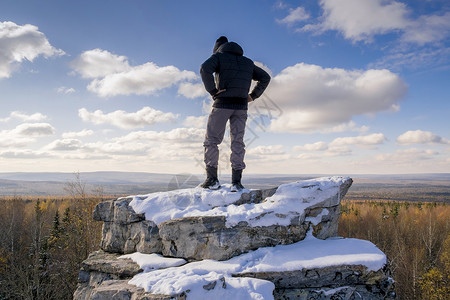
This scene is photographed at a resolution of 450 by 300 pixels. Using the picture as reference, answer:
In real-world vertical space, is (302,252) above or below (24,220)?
above

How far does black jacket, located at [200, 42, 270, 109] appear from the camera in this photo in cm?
648

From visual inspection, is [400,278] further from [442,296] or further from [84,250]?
[84,250]

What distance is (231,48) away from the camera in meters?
6.71

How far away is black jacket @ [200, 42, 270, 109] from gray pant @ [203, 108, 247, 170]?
7.5 inches

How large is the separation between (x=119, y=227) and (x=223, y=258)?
2.98m

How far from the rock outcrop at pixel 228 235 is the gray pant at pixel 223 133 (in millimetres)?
789

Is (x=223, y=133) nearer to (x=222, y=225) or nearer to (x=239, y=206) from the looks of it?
(x=239, y=206)

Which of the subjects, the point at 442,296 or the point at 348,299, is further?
the point at 442,296

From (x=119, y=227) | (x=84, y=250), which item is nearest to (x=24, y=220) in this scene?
(x=84, y=250)

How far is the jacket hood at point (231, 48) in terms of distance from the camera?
6.68m

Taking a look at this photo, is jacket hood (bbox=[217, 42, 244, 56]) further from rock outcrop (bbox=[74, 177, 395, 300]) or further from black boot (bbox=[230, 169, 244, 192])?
rock outcrop (bbox=[74, 177, 395, 300])

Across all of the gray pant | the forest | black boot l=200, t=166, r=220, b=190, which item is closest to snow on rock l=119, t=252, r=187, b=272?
black boot l=200, t=166, r=220, b=190

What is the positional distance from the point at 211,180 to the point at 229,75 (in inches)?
99.6

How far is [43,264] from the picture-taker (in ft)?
92.2
